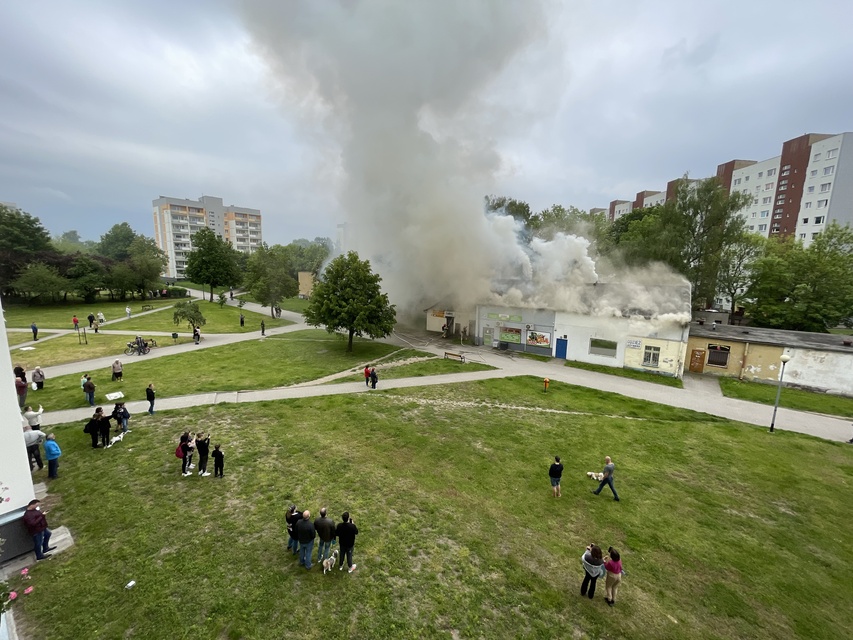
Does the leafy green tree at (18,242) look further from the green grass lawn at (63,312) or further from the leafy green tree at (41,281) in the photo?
the green grass lawn at (63,312)

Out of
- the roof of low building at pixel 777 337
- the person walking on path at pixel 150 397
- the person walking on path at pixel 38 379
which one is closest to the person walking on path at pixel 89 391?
the person walking on path at pixel 150 397

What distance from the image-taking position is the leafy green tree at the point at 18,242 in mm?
40094

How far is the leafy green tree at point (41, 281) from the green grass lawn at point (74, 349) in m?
18.2

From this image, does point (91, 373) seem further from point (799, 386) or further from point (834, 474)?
point (799, 386)

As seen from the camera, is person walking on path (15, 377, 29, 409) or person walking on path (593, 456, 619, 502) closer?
person walking on path (593, 456, 619, 502)

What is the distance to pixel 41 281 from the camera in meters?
38.7

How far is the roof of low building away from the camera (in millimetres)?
20828

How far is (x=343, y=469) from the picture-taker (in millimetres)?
11180

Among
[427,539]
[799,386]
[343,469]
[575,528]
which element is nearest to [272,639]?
[427,539]

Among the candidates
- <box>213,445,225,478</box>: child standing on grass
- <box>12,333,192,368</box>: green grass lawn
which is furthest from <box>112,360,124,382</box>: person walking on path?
<box>213,445,225,478</box>: child standing on grass

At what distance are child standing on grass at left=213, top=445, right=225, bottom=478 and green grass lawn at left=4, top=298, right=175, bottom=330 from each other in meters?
29.3

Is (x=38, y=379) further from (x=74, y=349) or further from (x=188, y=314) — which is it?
(x=188, y=314)

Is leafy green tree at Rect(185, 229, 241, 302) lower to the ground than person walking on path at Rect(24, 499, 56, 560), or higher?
higher

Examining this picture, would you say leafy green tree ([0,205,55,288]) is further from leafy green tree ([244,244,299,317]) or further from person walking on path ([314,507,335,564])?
person walking on path ([314,507,335,564])
